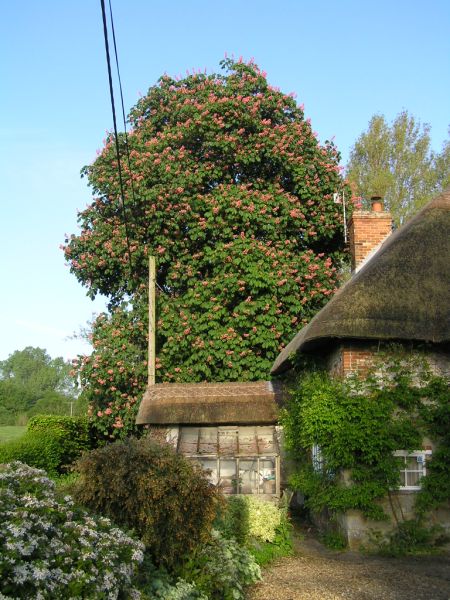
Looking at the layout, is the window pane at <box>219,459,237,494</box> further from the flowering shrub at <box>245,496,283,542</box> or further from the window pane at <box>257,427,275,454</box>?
the flowering shrub at <box>245,496,283,542</box>

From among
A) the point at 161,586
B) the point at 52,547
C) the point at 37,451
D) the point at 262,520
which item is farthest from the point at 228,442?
the point at 52,547

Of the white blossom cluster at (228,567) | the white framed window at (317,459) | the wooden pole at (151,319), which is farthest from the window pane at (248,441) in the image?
the wooden pole at (151,319)

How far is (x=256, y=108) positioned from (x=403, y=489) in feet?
40.1

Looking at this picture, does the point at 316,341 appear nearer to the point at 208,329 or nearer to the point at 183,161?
the point at 208,329

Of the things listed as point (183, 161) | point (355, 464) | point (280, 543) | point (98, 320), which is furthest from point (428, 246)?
point (98, 320)

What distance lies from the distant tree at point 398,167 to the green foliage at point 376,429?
736 inches

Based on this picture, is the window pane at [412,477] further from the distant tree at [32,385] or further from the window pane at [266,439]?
the distant tree at [32,385]

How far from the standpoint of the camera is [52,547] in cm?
471

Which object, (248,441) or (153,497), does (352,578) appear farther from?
(248,441)

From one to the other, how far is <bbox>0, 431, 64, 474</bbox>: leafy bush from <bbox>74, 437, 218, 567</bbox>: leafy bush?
32.5 ft

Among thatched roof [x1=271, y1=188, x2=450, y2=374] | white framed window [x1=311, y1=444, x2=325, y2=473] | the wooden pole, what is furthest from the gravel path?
the wooden pole

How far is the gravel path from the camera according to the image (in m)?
7.65

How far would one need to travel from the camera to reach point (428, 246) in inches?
445

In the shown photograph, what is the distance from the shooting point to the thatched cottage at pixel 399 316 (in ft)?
33.1
